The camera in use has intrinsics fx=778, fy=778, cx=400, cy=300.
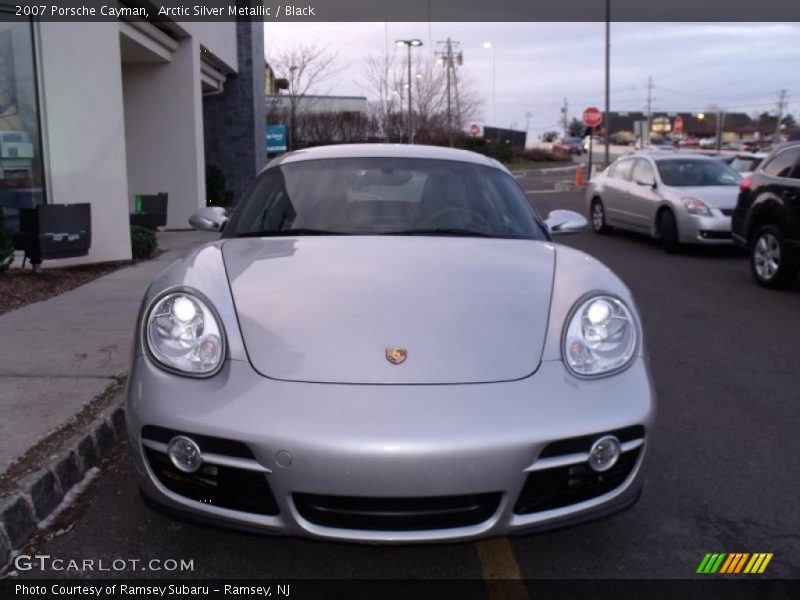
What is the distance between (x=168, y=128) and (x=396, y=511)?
1323 centimetres

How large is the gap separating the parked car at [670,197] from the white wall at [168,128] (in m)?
7.59

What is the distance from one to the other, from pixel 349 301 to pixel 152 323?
75 centimetres

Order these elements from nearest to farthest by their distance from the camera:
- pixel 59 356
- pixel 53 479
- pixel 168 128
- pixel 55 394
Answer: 1. pixel 53 479
2. pixel 55 394
3. pixel 59 356
4. pixel 168 128

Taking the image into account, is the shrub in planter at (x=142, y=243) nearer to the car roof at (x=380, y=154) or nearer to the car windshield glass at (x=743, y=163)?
the car roof at (x=380, y=154)

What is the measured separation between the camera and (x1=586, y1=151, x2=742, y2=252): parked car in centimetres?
1123

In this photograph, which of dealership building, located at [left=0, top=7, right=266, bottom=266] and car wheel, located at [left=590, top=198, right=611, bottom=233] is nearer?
dealership building, located at [left=0, top=7, right=266, bottom=266]

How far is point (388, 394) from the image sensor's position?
8.40 feet

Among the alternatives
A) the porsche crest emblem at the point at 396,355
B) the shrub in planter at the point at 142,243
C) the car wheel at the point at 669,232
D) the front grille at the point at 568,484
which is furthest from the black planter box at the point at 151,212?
the front grille at the point at 568,484

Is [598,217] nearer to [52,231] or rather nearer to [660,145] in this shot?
[52,231]

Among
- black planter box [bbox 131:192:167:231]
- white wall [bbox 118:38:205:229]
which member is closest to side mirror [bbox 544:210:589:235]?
black planter box [bbox 131:192:167:231]

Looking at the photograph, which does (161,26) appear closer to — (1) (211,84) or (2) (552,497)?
(1) (211,84)

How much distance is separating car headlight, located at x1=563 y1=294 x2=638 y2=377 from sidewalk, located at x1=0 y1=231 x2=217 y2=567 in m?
2.22

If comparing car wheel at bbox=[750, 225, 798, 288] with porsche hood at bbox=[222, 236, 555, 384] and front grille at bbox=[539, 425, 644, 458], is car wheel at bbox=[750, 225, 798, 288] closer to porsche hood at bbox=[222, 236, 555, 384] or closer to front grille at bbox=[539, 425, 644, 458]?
porsche hood at bbox=[222, 236, 555, 384]

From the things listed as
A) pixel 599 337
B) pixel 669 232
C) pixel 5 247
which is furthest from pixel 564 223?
pixel 669 232
